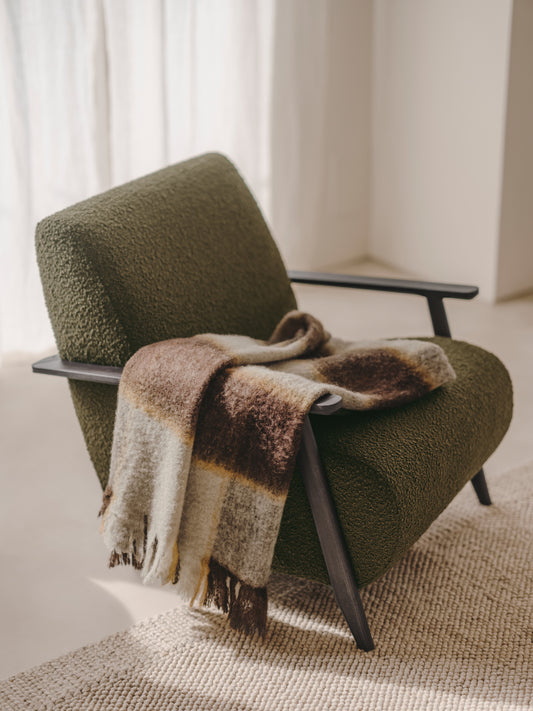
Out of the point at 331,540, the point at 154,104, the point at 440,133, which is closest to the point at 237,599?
the point at 331,540

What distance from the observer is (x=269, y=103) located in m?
3.04

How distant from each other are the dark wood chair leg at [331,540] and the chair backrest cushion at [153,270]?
372mm

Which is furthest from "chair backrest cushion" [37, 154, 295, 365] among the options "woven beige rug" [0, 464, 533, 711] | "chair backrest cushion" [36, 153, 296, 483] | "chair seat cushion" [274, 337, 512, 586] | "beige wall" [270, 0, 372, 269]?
"beige wall" [270, 0, 372, 269]

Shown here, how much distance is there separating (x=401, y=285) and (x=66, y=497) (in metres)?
0.85

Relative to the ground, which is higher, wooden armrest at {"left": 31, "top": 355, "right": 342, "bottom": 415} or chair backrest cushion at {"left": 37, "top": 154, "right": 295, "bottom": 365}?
chair backrest cushion at {"left": 37, "top": 154, "right": 295, "bottom": 365}

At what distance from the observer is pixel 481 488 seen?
1.84 meters

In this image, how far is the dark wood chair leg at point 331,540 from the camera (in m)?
1.31

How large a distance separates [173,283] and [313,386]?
1.37ft

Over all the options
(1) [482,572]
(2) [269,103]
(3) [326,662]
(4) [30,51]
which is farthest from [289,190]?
(3) [326,662]

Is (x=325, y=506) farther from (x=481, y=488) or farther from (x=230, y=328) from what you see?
(x=481, y=488)

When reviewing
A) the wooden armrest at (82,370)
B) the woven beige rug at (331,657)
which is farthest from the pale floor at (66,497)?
the wooden armrest at (82,370)

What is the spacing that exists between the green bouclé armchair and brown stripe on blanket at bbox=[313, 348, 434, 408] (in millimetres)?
28

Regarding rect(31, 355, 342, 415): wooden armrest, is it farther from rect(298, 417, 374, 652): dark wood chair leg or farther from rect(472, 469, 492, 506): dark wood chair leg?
rect(472, 469, 492, 506): dark wood chair leg

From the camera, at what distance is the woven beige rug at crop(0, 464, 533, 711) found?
133 cm
